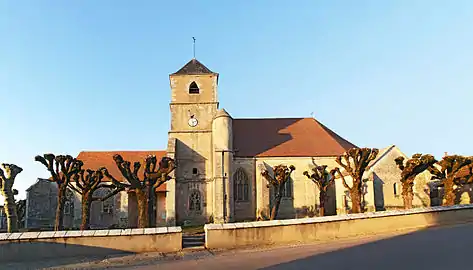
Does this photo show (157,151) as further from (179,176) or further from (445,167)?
(445,167)

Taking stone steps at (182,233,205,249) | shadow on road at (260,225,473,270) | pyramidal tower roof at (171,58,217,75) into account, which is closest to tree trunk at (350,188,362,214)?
shadow on road at (260,225,473,270)

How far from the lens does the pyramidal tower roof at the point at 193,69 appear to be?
32750mm

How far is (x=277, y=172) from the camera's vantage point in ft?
83.5

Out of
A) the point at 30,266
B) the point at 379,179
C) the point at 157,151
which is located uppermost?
the point at 157,151

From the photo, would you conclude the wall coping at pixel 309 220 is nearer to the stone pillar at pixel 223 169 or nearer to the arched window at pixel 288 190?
the stone pillar at pixel 223 169

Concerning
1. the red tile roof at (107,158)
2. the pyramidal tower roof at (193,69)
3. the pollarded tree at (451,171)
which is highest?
the pyramidal tower roof at (193,69)

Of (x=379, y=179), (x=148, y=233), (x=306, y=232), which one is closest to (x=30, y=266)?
(x=148, y=233)

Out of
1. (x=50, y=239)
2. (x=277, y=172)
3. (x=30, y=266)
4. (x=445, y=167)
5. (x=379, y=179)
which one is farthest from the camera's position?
(x=379, y=179)

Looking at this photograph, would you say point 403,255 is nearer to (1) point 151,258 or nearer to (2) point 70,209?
(1) point 151,258

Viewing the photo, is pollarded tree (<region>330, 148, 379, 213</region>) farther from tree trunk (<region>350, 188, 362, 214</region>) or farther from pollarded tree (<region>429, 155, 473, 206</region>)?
pollarded tree (<region>429, 155, 473, 206</region>)

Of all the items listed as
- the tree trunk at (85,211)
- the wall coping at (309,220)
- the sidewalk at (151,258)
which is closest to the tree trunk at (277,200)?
the wall coping at (309,220)

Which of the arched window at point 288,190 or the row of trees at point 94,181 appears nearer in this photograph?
the row of trees at point 94,181

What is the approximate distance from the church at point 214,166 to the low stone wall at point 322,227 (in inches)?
531

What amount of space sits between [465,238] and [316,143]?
20.1 m
